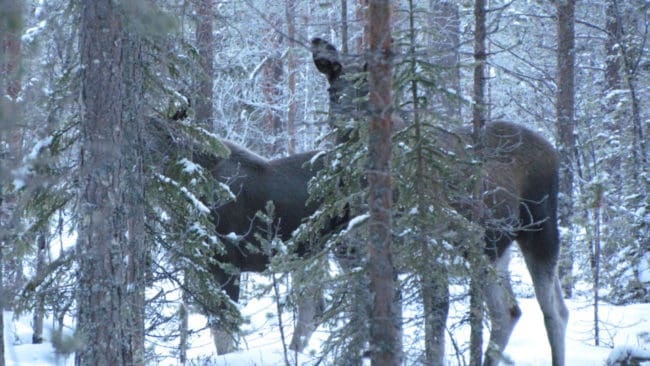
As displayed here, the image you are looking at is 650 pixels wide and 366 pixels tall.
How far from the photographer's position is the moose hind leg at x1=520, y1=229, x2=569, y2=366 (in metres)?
7.62

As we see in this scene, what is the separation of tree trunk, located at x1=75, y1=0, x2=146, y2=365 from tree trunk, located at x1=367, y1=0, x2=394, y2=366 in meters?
1.86

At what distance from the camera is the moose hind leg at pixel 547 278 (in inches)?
300

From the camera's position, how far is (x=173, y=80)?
6863 mm

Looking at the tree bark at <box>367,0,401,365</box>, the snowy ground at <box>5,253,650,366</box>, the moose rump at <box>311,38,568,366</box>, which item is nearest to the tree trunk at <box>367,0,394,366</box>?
the tree bark at <box>367,0,401,365</box>

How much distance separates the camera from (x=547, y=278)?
778 cm

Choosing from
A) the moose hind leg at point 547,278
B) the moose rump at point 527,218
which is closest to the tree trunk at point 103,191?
the moose rump at point 527,218

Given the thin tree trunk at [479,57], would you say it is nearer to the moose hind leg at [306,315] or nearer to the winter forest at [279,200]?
the winter forest at [279,200]

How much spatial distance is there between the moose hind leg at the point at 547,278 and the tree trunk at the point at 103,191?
14.6 ft

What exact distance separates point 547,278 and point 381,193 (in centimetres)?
431

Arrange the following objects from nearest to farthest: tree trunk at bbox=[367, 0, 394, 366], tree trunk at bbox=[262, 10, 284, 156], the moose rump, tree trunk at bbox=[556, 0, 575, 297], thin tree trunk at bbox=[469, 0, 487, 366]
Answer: tree trunk at bbox=[367, 0, 394, 366] → thin tree trunk at bbox=[469, 0, 487, 366] → the moose rump → tree trunk at bbox=[556, 0, 575, 297] → tree trunk at bbox=[262, 10, 284, 156]

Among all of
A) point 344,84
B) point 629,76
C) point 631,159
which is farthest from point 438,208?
point 631,159

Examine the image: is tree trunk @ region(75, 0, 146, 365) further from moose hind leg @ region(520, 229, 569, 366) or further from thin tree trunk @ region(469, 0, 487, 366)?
moose hind leg @ region(520, 229, 569, 366)

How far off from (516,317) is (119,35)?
16.8 ft

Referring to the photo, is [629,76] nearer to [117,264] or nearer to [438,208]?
[438,208]
